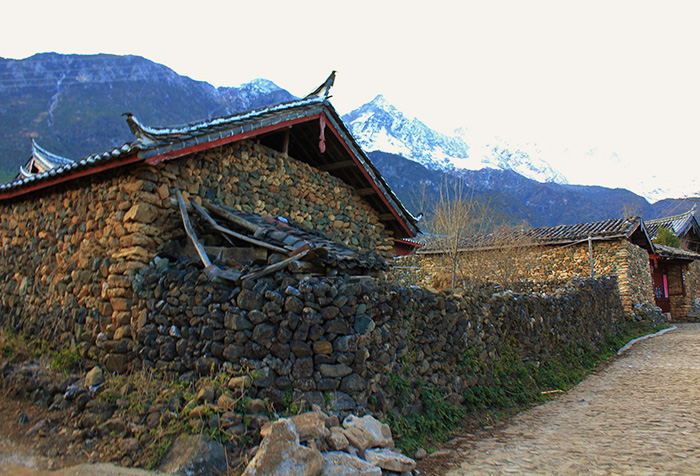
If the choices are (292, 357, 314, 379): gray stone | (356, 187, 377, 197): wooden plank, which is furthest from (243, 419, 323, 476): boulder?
(356, 187, 377, 197): wooden plank

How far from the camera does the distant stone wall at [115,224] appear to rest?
6.45 m

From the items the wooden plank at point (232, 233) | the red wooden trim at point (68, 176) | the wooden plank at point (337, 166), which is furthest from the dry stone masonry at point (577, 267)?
the red wooden trim at point (68, 176)

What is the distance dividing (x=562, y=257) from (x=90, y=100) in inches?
2480

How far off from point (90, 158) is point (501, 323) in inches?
301

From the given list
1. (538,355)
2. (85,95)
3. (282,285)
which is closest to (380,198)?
(538,355)

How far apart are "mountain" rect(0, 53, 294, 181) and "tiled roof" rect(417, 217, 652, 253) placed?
36.2 meters

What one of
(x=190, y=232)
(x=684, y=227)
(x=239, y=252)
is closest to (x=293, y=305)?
(x=239, y=252)

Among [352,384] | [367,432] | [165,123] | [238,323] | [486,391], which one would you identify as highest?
[165,123]

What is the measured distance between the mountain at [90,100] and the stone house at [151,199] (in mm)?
33929

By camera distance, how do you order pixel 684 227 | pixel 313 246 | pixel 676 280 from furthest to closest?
pixel 684 227 → pixel 676 280 → pixel 313 246

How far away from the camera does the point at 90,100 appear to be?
59.2 m

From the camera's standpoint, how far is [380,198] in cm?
1050

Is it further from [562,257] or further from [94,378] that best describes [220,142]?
[562,257]

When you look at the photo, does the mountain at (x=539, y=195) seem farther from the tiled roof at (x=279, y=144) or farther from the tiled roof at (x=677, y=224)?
the tiled roof at (x=279, y=144)
